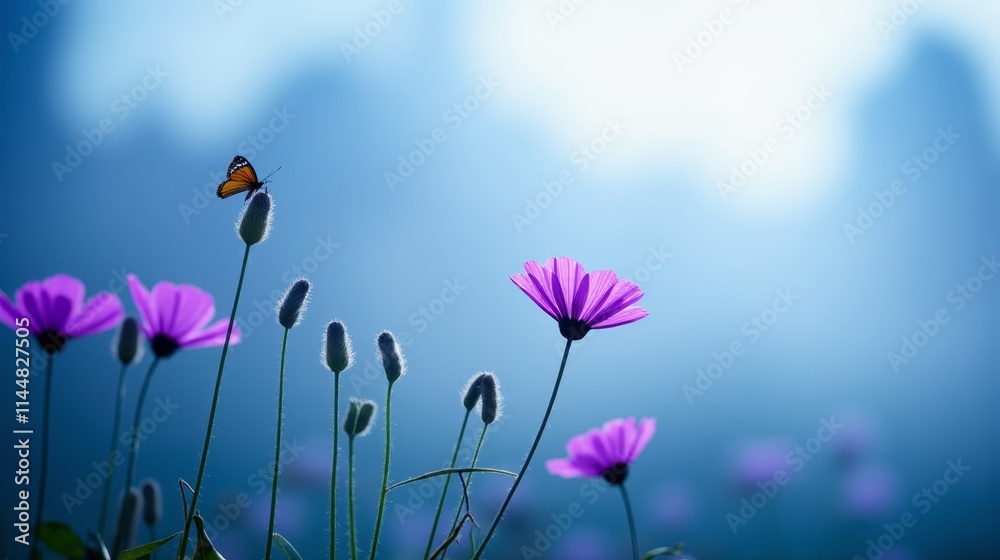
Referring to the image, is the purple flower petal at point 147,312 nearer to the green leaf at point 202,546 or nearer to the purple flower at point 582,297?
the green leaf at point 202,546

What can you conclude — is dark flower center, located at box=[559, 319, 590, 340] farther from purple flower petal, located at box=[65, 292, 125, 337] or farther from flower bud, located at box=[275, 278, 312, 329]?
purple flower petal, located at box=[65, 292, 125, 337]

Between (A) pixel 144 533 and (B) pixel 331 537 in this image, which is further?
(A) pixel 144 533

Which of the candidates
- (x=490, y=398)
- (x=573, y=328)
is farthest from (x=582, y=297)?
(x=490, y=398)

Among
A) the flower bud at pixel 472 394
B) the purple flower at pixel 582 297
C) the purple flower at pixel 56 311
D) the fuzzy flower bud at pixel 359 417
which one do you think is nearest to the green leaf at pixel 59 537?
the purple flower at pixel 56 311

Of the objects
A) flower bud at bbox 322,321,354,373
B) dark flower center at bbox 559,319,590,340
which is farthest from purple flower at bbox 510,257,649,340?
flower bud at bbox 322,321,354,373

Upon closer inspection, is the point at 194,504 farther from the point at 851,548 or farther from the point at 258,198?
the point at 851,548

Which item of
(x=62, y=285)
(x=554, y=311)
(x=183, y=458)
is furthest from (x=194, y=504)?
(x=183, y=458)

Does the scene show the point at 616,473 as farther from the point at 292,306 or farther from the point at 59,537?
the point at 59,537
